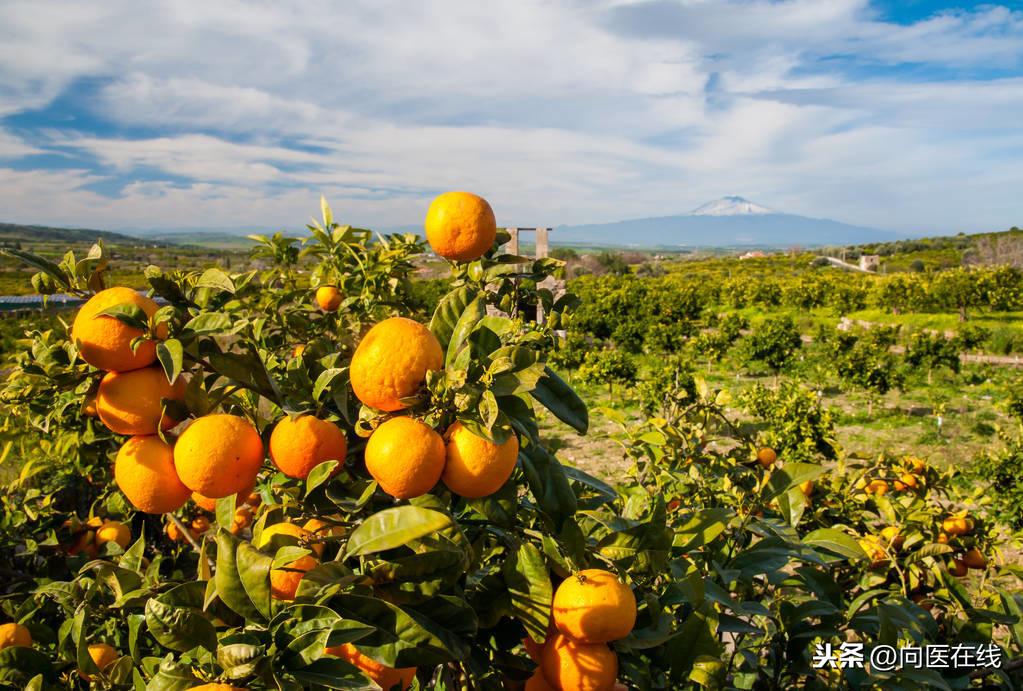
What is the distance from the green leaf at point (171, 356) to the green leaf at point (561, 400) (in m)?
0.45

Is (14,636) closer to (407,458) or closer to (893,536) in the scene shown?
(407,458)

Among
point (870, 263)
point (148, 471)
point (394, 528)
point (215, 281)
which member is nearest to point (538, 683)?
point (394, 528)

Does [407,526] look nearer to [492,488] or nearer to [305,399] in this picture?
[492,488]

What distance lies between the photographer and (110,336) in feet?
2.43

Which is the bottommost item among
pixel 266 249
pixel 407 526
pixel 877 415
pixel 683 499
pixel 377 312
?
pixel 877 415

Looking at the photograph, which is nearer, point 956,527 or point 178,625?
point 178,625

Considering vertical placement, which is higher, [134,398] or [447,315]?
[447,315]

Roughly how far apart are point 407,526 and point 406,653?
0.55ft

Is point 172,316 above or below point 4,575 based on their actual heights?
above

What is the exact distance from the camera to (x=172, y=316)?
74 cm

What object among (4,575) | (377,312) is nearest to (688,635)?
(377,312)

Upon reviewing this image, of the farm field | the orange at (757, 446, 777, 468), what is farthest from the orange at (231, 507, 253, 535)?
the orange at (757, 446, 777, 468)

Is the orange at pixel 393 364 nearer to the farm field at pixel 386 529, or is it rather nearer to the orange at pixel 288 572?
the farm field at pixel 386 529

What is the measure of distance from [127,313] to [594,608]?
670 millimetres
